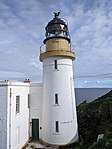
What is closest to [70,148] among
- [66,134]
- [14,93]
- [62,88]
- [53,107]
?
[66,134]

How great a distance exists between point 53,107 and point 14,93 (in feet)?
12.6

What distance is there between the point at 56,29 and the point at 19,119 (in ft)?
27.1

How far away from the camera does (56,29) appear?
54.9 ft

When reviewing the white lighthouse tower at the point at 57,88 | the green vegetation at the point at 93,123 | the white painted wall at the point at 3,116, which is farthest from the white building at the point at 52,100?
the green vegetation at the point at 93,123

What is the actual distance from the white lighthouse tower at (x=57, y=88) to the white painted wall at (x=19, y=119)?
5.18 ft

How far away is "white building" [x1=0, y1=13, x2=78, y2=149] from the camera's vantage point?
52.1 feet

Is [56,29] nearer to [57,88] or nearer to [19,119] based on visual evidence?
[57,88]

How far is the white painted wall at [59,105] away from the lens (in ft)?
52.3

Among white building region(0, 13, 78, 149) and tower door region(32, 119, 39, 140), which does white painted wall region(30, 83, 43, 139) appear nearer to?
white building region(0, 13, 78, 149)

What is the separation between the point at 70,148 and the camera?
15461 millimetres

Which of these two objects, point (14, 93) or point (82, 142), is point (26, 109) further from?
point (82, 142)

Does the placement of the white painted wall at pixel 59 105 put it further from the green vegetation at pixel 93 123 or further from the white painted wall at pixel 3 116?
the white painted wall at pixel 3 116

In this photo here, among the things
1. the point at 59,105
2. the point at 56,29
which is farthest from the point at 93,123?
the point at 56,29

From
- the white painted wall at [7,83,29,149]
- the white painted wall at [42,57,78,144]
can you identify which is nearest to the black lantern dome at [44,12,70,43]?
the white painted wall at [42,57,78,144]
